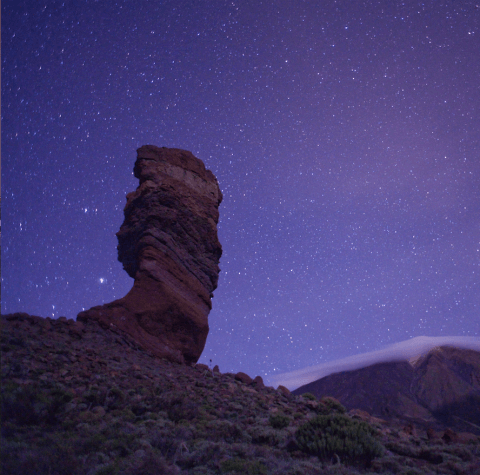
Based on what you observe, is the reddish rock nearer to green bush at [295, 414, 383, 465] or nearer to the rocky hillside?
the rocky hillside

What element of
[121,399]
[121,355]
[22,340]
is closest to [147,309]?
[121,355]

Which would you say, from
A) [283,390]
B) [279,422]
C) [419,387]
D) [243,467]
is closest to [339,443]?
[279,422]

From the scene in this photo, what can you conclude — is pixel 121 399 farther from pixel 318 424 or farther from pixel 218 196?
pixel 218 196

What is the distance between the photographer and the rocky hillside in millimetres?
4602

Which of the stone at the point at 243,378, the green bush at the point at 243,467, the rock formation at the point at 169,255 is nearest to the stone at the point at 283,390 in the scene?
the stone at the point at 243,378

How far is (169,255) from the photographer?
1622 cm

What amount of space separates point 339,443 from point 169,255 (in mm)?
11782

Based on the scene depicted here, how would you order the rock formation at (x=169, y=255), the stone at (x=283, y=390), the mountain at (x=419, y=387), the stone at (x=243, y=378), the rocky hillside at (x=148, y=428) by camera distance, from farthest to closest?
the mountain at (x=419, y=387), the rock formation at (x=169, y=255), the stone at (x=243, y=378), the stone at (x=283, y=390), the rocky hillside at (x=148, y=428)

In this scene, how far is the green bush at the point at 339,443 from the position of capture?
239 inches

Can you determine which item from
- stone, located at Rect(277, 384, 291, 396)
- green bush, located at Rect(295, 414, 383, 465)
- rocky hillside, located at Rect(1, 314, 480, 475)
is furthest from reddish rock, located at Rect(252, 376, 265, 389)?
green bush, located at Rect(295, 414, 383, 465)

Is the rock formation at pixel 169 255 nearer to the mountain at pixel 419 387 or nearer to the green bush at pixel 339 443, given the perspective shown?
the green bush at pixel 339 443

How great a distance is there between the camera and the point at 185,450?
5367mm

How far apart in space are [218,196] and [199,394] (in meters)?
12.7

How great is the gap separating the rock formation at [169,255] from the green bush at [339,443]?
798 centimetres
